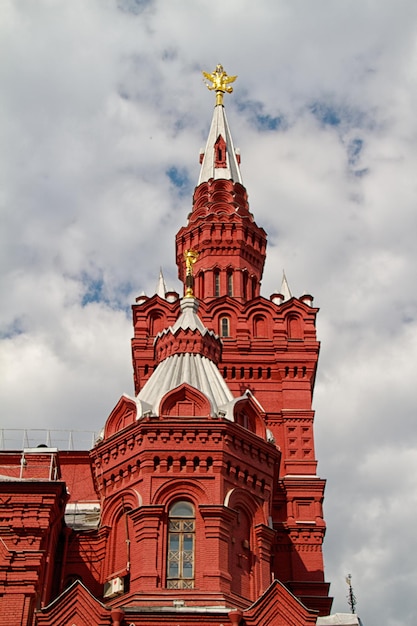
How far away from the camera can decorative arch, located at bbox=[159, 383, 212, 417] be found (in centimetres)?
2603

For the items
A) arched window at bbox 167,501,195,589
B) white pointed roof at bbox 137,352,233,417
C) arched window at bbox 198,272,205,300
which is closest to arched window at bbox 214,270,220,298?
arched window at bbox 198,272,205,300

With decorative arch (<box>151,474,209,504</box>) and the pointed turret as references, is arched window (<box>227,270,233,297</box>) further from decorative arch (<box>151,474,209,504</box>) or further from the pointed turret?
decorative arch (<box>151,474,209,504</box>)

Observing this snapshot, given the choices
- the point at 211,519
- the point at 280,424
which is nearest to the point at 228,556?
the point at 211,519

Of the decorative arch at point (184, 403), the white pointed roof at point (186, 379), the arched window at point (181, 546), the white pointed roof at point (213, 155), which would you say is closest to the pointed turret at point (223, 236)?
the white pointed roof at point (213, 155)

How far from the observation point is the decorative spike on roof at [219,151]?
4559 cm

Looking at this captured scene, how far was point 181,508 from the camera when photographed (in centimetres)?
2438

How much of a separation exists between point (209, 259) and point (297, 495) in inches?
521

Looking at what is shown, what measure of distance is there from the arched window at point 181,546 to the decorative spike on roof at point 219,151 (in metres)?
23.9

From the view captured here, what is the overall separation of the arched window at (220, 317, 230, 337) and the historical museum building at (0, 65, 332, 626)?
1831mm

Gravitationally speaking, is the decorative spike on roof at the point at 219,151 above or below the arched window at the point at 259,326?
above

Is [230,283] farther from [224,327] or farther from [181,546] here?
[181,546]

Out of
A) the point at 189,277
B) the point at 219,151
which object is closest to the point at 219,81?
the point at 219,151

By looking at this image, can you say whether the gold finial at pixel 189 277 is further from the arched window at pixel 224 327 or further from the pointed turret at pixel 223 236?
the pointed turret at pixel 223 236

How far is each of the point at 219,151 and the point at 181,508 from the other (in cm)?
2658
